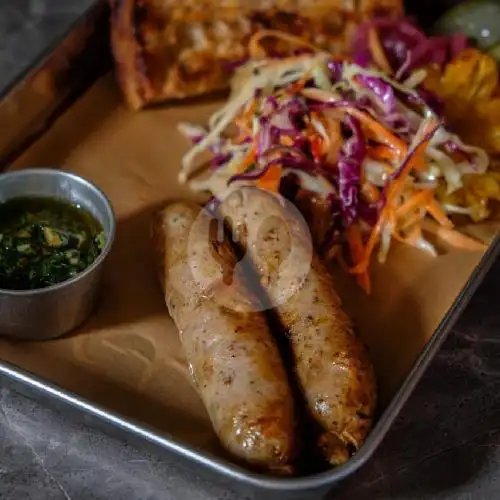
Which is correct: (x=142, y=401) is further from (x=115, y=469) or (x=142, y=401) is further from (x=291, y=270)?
(x=291, y=270)

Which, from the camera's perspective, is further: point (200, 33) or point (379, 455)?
point (200, 33)

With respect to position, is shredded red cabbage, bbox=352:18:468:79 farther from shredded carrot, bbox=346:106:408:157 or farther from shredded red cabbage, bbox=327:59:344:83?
shredded carrot, bbox=346:106:408:157

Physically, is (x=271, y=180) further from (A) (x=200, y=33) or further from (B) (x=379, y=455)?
(B) (x=379, y=455)

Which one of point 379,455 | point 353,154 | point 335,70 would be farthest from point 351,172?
point 379,455

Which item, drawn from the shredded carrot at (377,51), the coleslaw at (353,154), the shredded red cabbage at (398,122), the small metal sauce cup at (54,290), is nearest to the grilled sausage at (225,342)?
the small metal sauce cup at (54,290)

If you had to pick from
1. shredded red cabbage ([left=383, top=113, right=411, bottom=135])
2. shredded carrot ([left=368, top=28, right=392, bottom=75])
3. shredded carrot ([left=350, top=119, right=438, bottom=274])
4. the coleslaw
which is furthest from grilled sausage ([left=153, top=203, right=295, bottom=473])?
shredded carrot ([left=368, top=28, right=392, bottom=75])

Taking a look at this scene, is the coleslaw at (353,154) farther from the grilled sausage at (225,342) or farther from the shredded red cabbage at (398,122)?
the grilled sausage at (225,342)

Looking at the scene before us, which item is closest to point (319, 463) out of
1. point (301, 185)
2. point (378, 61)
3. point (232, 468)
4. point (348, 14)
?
point (232, 468)
